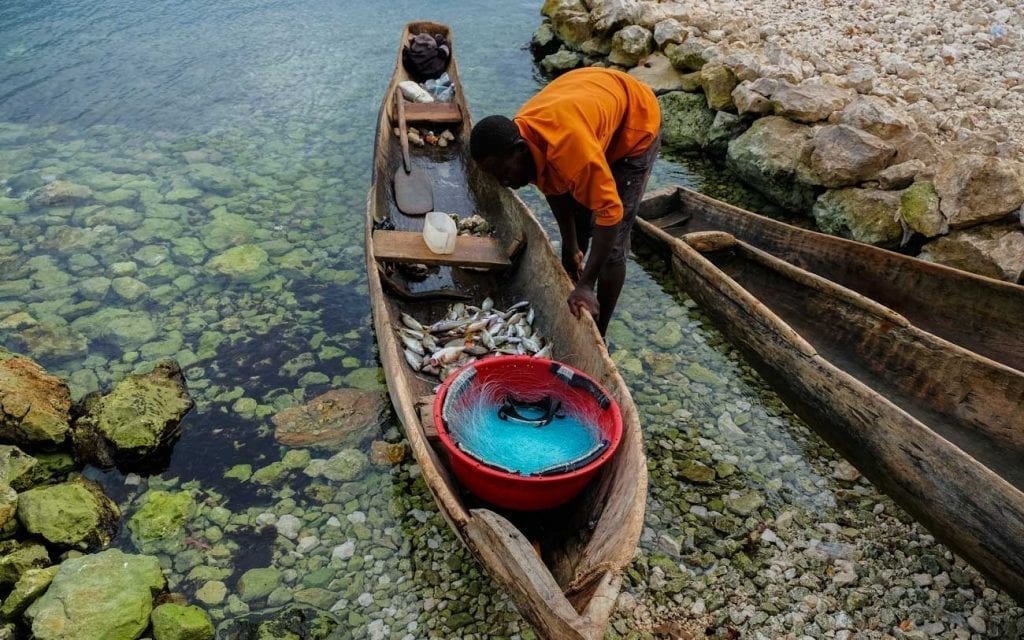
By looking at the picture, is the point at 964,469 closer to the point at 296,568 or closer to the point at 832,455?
the point at 832,455

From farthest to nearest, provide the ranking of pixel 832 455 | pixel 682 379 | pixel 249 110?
pixel 249 110
pixel 682 379
pixel 832 455

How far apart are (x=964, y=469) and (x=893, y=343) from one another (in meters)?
1.89

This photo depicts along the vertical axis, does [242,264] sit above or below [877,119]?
below

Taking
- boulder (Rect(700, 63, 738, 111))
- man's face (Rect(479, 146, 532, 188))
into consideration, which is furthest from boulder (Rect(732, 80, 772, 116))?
man's face (Rect(479, 146, 532, 188))

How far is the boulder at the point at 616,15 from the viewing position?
43.3 ft

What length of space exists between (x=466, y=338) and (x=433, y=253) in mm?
1053

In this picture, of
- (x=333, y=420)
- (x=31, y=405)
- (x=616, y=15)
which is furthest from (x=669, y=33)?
(x=31, y=405)

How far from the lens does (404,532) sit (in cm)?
489

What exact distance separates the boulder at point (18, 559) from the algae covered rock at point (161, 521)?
0.56 metres

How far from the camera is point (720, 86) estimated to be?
10531 millimetres

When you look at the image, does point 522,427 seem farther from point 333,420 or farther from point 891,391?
point 891,391

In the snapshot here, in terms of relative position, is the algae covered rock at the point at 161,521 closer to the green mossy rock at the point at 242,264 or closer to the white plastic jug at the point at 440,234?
the white plastic jug at the point at 440,234

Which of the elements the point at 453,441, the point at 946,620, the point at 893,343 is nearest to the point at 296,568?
the point at 453,441

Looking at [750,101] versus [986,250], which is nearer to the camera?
[986,250]
